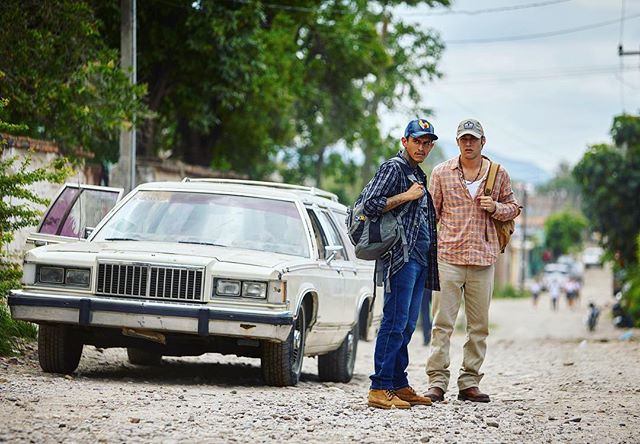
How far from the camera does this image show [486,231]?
9602 mm

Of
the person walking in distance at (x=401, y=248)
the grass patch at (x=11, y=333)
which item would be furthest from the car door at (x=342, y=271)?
the grass patch at (x=11, y=333)

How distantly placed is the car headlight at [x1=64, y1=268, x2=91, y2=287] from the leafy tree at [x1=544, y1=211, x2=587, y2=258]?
12401 centimetres

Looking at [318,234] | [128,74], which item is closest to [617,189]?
[128,74]

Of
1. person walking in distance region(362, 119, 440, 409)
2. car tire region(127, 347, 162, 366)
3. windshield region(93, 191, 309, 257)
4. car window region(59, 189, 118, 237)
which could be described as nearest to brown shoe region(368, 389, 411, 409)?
person walking in distance region(362, 119, 440, 409)

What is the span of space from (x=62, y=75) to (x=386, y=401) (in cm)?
1109

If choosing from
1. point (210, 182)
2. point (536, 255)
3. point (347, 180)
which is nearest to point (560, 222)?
point (536, 255)

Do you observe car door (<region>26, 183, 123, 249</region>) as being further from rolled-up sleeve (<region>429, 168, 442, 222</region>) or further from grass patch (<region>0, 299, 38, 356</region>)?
rolled-up sleeve (<region>429, 168, 442, 222</region>)

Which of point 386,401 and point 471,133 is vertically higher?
point 471,133

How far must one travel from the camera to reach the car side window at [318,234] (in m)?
11.4

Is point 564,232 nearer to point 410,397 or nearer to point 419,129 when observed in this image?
point 410,397

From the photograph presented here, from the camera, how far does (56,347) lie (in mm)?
10031

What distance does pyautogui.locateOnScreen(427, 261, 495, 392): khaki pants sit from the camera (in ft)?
31.5

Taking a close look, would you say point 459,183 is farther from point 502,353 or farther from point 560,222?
point 560,222

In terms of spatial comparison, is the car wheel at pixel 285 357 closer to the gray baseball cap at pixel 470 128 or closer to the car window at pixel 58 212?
the gray baseball cap at pixel 470 128
